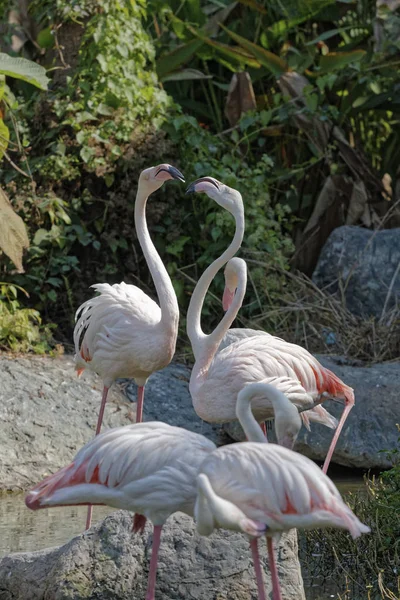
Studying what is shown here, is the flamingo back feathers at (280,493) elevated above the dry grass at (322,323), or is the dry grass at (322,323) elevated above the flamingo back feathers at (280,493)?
the flamingo back feathers at (280,493)

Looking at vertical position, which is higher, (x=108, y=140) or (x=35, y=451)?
(x=108, y=140)

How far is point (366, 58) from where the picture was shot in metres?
9.49

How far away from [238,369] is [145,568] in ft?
4.27

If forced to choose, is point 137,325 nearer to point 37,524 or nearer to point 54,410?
point 37,524

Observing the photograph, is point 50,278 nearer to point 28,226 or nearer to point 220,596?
point 28,226

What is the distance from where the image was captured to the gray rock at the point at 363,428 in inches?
248

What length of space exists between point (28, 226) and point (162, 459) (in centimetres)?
509

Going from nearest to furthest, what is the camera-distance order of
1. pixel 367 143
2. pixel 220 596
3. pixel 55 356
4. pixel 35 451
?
1. pixel 220 596
2. pixel 35 451
3. pixel 55 356
4. pixel 367 143

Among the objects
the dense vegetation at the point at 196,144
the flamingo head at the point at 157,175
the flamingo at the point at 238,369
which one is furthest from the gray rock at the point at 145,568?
the dense vegetation at the point at 196,144

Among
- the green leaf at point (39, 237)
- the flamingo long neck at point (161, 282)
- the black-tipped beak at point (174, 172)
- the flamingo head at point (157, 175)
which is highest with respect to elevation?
the black-tipped beak at point (174, 172)

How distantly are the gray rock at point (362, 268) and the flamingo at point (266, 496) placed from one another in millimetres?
5190

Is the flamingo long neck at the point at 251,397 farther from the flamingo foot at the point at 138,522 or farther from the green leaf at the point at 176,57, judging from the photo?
the green leaf at the point at 176,57

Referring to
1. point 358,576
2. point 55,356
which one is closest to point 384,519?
point 358,576

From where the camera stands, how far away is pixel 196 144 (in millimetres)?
8562
